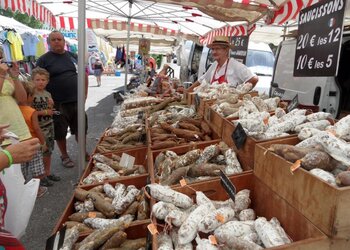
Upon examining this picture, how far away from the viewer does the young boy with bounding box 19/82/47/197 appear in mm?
3494

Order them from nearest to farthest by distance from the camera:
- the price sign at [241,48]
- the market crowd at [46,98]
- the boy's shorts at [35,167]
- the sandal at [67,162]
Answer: the market crowd at [46,98]
the boy's shorts at [35,167]
the sandal at [67,162]
the price sign at [241,48]

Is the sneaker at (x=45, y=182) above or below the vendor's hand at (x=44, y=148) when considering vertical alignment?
below

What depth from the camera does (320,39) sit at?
311 centimetres

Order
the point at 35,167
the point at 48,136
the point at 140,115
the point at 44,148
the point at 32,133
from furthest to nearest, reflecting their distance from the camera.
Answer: the point at 140,115 < the point at 48,136 < the point at 44,148 < the point at 35,167 < the point at 32,133

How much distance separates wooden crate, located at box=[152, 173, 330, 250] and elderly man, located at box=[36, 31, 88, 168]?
3.23 meters

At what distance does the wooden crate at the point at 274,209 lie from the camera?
121 cm

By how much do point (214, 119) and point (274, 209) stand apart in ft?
4.41

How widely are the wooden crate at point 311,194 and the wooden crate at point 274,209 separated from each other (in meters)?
0.04

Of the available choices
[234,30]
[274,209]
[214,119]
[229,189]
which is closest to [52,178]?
[214,119]

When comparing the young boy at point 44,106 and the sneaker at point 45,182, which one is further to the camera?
the sneaker at point 45,182

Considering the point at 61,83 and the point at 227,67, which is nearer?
the point at 227,67

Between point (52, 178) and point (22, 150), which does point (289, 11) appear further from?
point (22, 150)

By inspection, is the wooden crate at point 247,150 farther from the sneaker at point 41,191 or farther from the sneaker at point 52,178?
the sneaker at point 52,178

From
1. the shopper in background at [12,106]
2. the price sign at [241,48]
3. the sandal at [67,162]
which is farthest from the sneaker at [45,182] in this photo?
the price sign at [241,48]
